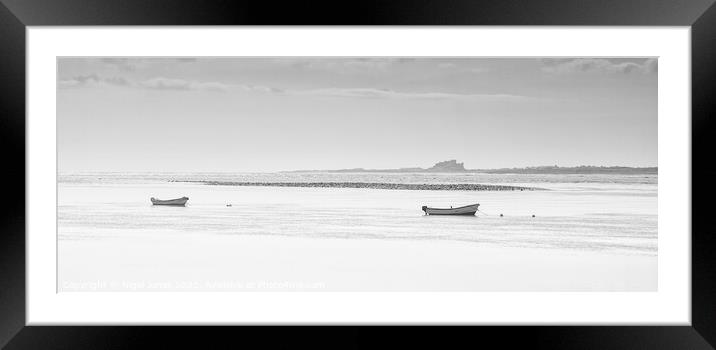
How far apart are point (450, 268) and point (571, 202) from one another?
193 centimetres

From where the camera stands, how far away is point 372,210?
7.01 metres

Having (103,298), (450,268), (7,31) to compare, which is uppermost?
(7,31)

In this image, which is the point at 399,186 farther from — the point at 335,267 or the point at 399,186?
the point at 335,267

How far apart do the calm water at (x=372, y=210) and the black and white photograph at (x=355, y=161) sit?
23mm

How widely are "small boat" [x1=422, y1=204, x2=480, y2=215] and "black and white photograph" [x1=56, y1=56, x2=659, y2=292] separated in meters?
0.03

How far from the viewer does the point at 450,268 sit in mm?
5781

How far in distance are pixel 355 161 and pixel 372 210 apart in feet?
2.44

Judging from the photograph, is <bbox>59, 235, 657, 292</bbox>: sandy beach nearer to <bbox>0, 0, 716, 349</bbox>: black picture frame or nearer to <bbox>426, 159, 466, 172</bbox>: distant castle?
<bbox>426, 159, 466, 172</bbox>: distant castle

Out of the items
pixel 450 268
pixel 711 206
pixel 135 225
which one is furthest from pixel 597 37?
pixel 135 225

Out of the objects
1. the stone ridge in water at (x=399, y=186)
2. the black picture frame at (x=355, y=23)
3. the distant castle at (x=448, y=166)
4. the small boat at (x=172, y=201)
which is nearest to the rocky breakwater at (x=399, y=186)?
the stone ridge in water at (x=399, y=186)

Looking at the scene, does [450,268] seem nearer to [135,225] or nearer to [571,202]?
[571,202]

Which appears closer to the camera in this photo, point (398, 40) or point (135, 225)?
point (398, 40)

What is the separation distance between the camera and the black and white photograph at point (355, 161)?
6102 millimetres

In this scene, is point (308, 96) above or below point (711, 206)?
above
